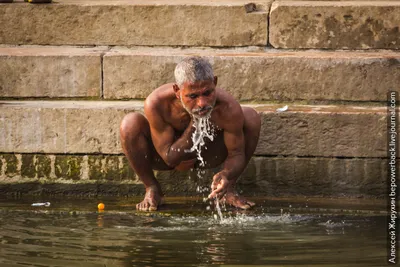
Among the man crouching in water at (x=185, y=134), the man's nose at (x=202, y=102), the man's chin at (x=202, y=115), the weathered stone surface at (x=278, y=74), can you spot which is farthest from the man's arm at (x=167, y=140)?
the weathered stone surface at (x=278, y=74)

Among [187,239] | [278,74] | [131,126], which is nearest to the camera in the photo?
[187,239]

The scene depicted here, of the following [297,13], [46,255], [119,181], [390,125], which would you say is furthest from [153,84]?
[46,255]

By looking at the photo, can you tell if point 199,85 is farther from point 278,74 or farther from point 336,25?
point 336,25

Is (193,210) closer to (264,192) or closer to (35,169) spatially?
(264,192)

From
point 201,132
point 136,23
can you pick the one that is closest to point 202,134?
point 201,132

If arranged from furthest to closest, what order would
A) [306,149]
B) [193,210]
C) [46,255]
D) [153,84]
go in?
[153,84]
[306,149]
[193,210]
[46,255]

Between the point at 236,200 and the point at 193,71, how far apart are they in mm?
1177

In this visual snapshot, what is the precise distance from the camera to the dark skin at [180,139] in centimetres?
690

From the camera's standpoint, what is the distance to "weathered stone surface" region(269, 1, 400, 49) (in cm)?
838

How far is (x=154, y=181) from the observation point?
24.1 feet

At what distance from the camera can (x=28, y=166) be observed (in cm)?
788

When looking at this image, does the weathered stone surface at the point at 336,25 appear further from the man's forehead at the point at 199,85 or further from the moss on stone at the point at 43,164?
the moss on stone at the point at 43,164

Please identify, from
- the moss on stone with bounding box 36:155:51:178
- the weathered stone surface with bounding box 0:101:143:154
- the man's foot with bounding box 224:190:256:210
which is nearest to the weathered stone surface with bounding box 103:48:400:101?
the weathered stone surface with bounding box 0:101:143:154

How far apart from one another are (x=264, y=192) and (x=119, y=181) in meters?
1.17
